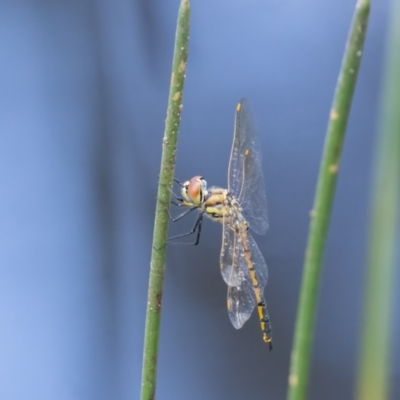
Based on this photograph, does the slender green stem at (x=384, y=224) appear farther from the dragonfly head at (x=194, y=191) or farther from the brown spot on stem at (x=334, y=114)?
the dragonfly head at (x=194, y=191)

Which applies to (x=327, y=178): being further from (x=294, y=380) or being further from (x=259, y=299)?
(x=259, y=299)

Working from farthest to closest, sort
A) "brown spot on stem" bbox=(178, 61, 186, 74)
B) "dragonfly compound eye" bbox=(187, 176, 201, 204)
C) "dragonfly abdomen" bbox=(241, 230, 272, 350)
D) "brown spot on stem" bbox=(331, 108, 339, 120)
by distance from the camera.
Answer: "dragonfly abdomen" bbox=(241, 230, 272, 350) → "dragonfly compound eye" bbox=(187, 176, 201, 204) → "brown spot on stem" bbox=(178, 61, 186, 74) → "brown spot on stem" bbox=(331, 108, 339, 120)

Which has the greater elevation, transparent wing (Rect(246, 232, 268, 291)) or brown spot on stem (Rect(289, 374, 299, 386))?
brown spot on stem (Rect(289, 374, 299, 386))

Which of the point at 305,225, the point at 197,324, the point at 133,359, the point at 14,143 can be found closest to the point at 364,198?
the point at 305,225

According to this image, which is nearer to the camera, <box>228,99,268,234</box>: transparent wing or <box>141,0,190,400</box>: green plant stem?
<box>141,0,190,400</box>: green plant stem

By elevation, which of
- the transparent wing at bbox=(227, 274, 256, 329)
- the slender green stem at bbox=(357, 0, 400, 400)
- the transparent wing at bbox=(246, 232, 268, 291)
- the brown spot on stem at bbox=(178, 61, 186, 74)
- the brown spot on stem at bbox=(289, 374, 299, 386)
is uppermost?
the brown spot on stem at bbox=(178, 61, 186, 74)

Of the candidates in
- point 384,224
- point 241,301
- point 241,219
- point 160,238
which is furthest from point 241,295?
point 384,224

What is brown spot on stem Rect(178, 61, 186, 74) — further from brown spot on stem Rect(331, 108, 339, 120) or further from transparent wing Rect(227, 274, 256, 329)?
transparent wing Rect(227, 274, 256, 329)

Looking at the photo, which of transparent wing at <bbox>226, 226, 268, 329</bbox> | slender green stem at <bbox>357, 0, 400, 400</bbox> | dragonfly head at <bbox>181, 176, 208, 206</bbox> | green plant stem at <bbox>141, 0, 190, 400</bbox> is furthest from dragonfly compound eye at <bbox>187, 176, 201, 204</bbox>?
slender green stem at <bbox>357, 0, 400, 400</bbox>
